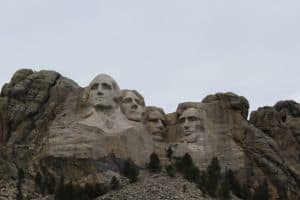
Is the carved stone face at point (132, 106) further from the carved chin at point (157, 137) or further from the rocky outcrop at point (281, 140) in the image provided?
the rocky outcrop at point (281, 140)

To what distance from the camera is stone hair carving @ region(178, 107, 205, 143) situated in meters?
48.5

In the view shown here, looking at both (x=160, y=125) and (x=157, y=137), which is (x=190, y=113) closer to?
(x=160, y=125)

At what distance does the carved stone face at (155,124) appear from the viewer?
48.8 m

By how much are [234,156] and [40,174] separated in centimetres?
710

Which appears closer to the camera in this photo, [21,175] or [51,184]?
[51,184]

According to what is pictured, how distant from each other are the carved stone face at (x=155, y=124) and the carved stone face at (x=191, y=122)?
33.1 inches

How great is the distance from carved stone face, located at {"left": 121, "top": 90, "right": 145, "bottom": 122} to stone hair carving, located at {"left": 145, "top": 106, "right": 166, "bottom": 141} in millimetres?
374

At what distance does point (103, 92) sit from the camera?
156 ft

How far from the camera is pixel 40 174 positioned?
45.9m

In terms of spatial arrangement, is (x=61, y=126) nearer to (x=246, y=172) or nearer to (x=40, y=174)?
(x=40, y=174)

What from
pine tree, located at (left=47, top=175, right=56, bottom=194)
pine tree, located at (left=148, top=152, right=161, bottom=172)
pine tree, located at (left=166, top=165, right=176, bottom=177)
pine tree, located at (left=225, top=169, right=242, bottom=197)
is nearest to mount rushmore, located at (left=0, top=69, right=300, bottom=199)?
pine tree, located at (left=47, top=175, right=56, bottom=194)

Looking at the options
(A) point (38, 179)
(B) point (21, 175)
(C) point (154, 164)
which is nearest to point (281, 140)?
(C) point (154, 164)

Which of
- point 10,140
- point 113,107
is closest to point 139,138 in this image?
point 113,107

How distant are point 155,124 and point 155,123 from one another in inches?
1.9
